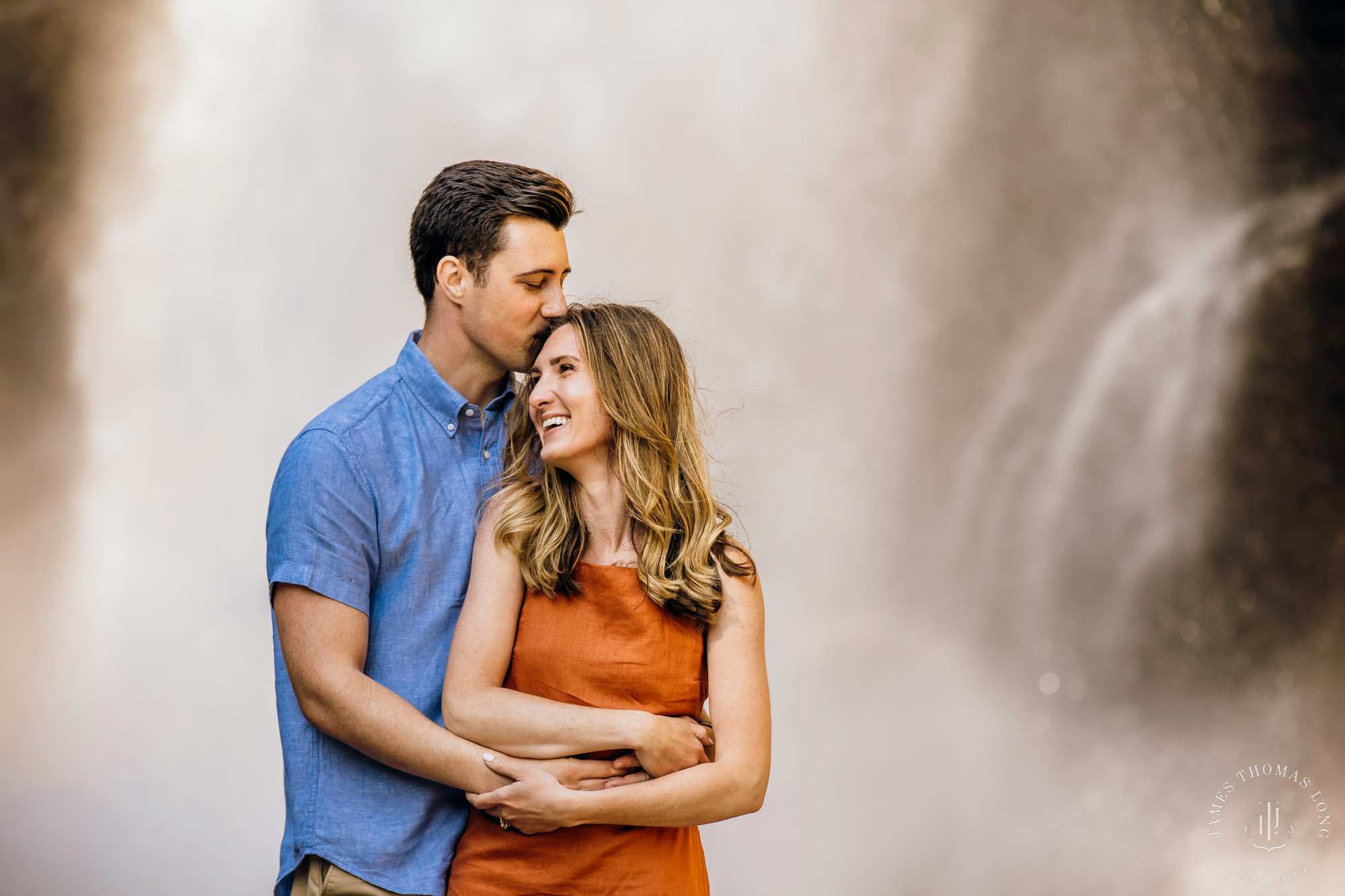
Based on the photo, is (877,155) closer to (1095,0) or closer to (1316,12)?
(1095,0)

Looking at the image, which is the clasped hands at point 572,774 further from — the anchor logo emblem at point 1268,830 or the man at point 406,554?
the anchor logo emblem at point 1268,830

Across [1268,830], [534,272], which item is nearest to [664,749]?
[534,272]

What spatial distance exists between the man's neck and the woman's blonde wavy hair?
0.47 ft

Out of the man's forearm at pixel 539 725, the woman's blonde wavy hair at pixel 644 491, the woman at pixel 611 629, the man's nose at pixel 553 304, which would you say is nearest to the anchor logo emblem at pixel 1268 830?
the woman at pixel 611 629

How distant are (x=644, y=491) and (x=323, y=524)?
0.46 metres

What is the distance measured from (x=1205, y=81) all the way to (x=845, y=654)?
2.45 metres

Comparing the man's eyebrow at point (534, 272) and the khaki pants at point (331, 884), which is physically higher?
the man's eyebrow at point (534, 272)

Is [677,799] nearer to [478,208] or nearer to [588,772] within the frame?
[588,772]

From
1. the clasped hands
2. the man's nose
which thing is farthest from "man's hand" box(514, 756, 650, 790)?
the man's nose

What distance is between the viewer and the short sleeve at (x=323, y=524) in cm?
157

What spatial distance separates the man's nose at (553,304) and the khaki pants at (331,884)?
0.88 m

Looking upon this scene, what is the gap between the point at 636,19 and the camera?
3.89m

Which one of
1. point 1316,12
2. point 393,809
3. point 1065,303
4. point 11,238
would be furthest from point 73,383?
point 1316,12

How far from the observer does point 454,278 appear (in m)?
1.83
